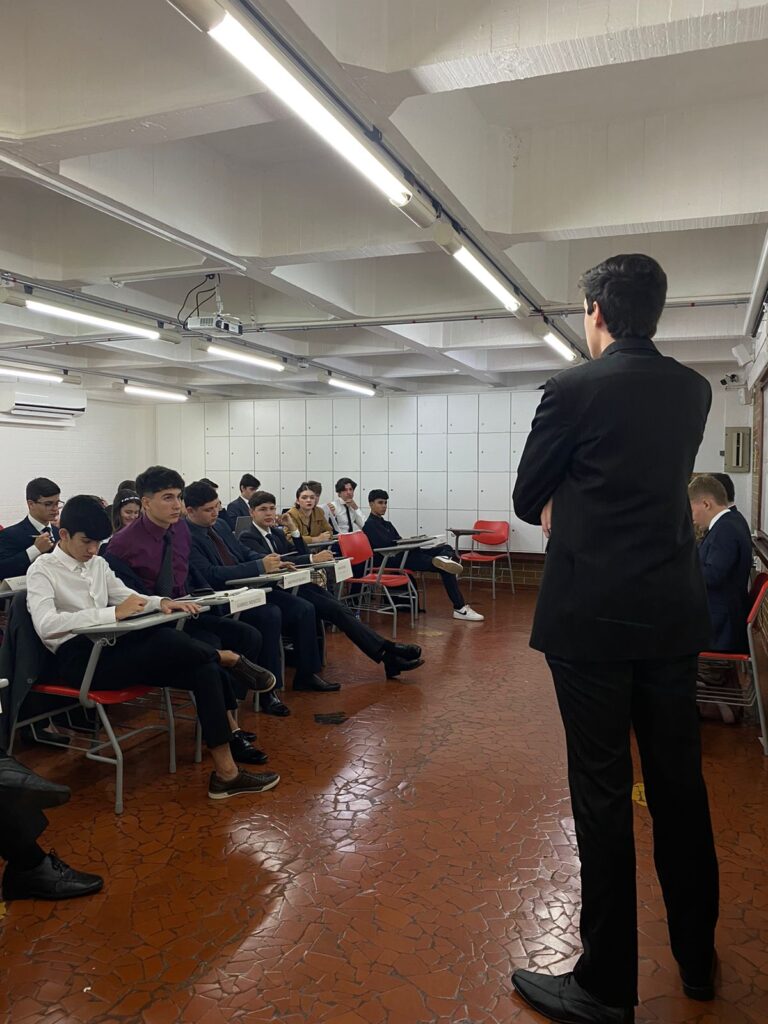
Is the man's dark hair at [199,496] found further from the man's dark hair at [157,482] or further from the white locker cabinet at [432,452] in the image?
the white locker cabinet at [432,452]

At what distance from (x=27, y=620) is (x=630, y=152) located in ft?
11.6

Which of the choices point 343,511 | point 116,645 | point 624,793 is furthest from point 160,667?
point 343,511

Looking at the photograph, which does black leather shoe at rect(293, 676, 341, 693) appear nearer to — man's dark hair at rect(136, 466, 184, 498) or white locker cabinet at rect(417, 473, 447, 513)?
man's dark hair at rect(136, 466, 184, 498)

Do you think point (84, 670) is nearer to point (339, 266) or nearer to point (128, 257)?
point (128, 257)

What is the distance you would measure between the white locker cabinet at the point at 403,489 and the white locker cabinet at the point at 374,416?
0.71m

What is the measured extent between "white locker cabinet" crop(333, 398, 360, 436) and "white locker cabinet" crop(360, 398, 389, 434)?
8cm

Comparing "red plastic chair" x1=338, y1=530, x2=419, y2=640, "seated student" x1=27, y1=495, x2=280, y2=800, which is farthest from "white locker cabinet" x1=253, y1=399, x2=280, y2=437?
"seated student" x1=27, y1=495, x2=280, y2=800

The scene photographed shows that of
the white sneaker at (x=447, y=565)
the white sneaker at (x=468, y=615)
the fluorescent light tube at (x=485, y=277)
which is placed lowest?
the white sneaker at (x=468, y=615)

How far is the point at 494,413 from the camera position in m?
9.77

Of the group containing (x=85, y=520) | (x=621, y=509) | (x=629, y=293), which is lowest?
(x=85, y=520)

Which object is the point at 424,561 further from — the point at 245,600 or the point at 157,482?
the point at 157,482

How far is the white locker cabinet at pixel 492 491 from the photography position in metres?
9.76

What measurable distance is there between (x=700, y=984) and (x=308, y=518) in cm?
567

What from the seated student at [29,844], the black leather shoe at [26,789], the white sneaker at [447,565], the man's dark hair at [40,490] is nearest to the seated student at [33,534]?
the man's dark hair at [40,490]
